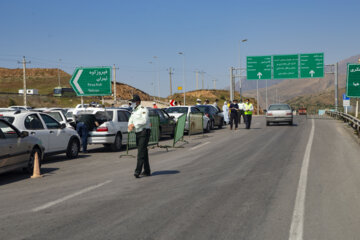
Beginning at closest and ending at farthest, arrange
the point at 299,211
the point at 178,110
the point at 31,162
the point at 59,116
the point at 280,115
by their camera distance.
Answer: the point at 299,211, the point at 31,162, the point at 59,116, the point at 178,110, the point at 280,115

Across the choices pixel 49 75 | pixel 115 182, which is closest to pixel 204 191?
pixel 115 182

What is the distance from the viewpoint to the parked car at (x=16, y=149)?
33.3 feet

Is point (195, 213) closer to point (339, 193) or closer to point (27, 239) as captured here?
point (27, 239)

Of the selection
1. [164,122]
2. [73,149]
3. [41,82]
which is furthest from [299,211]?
[41,82]

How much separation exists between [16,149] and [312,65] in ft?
132

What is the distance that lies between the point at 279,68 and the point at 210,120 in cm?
2164

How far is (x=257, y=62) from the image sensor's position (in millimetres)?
47844

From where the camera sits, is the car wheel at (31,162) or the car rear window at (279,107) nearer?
the car wheel at (31,162)

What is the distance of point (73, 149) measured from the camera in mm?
15102

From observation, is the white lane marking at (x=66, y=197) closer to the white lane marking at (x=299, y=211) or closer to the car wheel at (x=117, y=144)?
the white lane marking at (x=299, y=211)

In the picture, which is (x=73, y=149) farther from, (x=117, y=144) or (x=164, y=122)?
(x=164, y=122)

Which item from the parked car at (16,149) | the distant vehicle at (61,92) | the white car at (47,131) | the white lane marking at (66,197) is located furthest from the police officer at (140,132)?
the distant vehicle at (61,92)

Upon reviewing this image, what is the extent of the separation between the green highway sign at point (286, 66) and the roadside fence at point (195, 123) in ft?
81.1

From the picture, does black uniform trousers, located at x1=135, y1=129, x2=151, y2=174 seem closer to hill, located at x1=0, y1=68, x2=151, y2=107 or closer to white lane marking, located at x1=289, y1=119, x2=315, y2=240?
white lane marking, located at x1=289, y1=119, x2=315, y2=240
